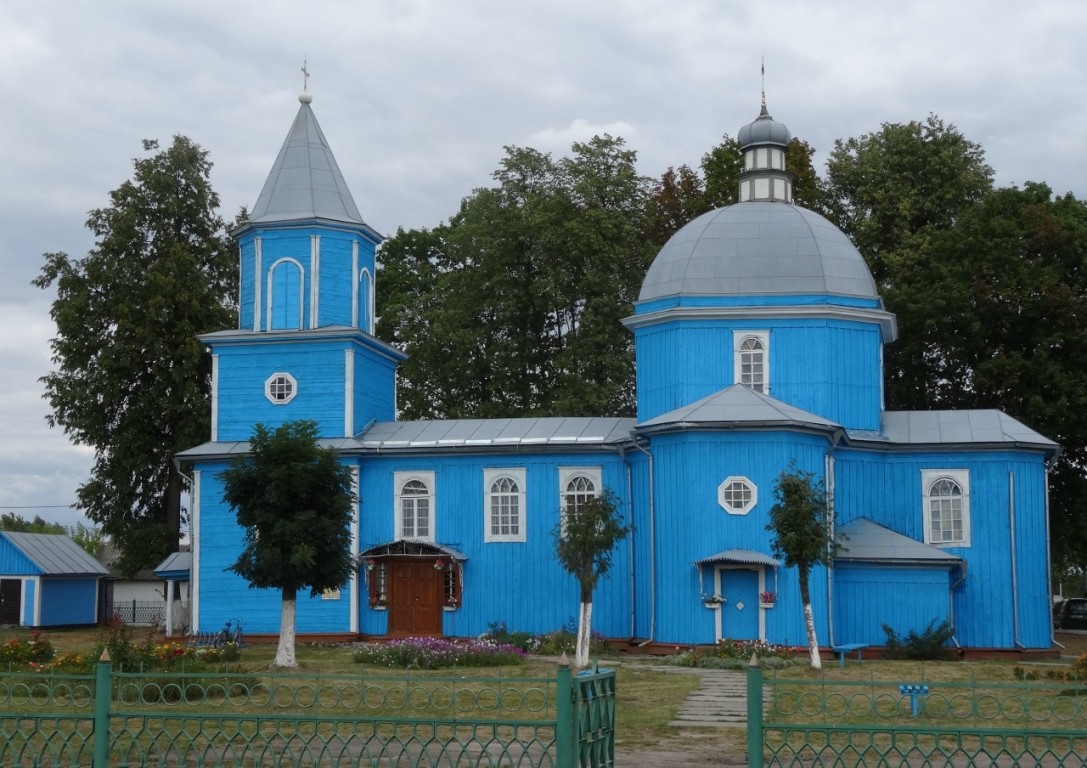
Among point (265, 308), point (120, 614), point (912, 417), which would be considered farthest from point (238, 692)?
point (120, 614)

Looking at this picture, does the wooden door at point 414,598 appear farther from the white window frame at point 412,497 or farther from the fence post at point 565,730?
the fence post at point 565,730

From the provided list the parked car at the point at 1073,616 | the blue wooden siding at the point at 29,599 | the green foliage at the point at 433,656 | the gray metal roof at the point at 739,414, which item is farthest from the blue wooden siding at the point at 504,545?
the parked car at the point at 1073,616

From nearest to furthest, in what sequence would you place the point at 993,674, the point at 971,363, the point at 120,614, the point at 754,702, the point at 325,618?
the point at 754,702, the point at 993,674, the point at 325,618, the point at 971,363, the point at 120,614

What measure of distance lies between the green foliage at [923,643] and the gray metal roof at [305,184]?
13.0 m

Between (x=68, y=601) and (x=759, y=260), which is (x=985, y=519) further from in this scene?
(x=68, y=601)

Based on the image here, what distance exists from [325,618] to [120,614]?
51.2 ft

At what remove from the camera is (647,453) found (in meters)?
25.3

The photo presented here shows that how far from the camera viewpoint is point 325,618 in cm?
2752

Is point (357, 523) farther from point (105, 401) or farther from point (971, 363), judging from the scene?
point (971, 363)

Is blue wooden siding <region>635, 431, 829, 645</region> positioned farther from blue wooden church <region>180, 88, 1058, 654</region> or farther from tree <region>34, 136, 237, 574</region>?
tree <region>34, 136, 237, 574</region>

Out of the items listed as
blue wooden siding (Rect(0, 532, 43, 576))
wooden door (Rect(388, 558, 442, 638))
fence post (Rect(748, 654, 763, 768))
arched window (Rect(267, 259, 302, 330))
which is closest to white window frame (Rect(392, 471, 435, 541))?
wooden door (Rect(388, 558, 442, 638))

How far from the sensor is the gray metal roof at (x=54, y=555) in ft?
116

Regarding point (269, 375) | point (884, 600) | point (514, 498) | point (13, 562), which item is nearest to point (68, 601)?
point (13, 562)

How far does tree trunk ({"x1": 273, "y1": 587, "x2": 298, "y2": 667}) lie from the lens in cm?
2153
